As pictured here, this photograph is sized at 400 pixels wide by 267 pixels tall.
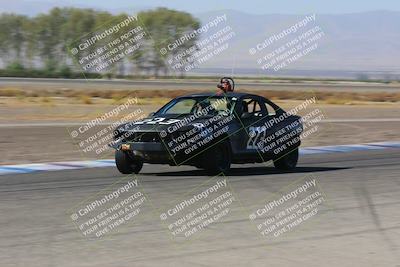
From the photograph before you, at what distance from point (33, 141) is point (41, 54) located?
10077 centimetres

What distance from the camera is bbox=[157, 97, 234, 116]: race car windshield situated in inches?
546

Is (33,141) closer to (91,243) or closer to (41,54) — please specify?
(91,243)

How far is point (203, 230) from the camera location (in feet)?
28.9

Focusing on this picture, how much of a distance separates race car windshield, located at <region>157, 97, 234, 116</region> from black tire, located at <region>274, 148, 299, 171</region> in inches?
76.7

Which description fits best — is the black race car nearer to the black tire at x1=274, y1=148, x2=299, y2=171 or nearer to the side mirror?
the side mirror

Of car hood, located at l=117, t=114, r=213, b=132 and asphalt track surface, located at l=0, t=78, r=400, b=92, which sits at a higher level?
car hood, located at l=117, t=114, r=213, b=132

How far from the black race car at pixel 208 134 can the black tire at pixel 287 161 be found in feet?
0.42

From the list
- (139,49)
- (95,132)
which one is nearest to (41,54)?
(139,49)

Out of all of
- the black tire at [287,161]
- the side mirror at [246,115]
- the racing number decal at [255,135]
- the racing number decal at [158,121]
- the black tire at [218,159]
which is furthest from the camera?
the black tire at [287,161]

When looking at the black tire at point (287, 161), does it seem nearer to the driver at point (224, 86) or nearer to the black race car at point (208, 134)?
the black race car at point (208, 134)

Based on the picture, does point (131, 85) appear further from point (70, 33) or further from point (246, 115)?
point (246, 115)

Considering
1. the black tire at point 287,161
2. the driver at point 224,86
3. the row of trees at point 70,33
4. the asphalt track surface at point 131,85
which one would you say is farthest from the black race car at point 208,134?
the row of trees at point 70,33

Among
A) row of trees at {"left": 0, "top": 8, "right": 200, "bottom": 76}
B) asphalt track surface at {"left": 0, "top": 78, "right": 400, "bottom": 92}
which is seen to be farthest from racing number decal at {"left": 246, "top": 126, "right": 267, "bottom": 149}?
row of trees at {"left": 0, "top": 8, "right": 200, "bottom": 76}

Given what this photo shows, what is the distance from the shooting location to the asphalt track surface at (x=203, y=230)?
7.36 meters
